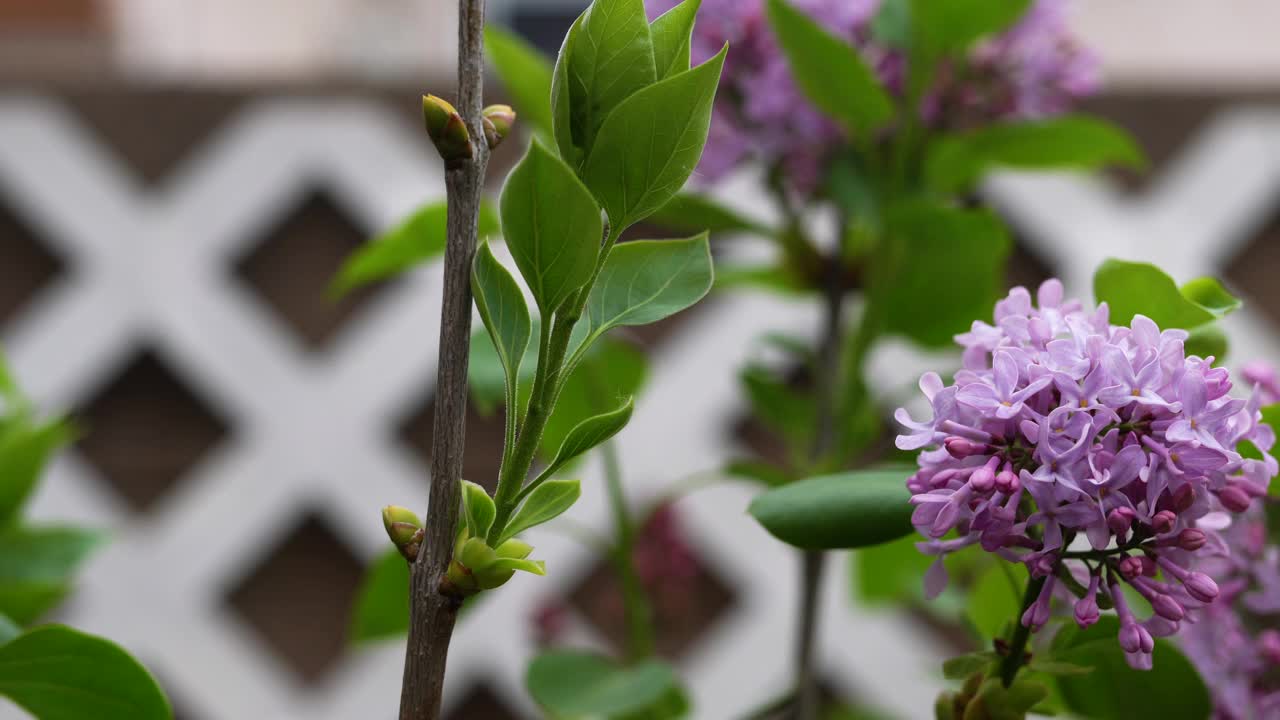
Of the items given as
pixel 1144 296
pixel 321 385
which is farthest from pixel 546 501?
pixel 321 385

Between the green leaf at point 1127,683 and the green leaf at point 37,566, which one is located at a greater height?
the green leaf at point 37,566

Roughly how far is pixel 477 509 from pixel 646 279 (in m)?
0.05

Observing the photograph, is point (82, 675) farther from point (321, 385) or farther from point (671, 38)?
point (321, 385)

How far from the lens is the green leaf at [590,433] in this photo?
0.51 feet

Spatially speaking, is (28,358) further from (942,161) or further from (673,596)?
(942,161)

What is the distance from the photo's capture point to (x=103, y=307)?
86 cm

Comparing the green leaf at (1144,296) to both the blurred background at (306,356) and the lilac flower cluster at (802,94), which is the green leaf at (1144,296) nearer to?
the lilac flower cluster at (802,94)

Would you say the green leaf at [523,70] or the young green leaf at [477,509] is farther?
the green leaf at [523,70]

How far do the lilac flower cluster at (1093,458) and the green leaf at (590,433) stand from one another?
0.15ft

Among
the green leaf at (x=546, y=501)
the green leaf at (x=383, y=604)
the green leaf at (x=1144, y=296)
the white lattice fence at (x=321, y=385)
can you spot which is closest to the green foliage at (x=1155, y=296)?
the green leaf at (x=1144, y=296)

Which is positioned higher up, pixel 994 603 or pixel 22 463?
pixel 22 463

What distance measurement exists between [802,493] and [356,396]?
741mm

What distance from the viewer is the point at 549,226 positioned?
146 mm

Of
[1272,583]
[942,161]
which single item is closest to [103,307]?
[942,161]
